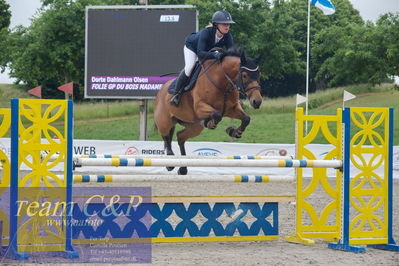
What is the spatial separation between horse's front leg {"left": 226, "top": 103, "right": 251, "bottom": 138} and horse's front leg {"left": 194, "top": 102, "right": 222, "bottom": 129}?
149 mm

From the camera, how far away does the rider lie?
19.9 feet

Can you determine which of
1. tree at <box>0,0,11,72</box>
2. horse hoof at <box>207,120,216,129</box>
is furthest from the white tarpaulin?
tree at <box>0,0,11,72</box>

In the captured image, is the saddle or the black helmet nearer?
the black helmet

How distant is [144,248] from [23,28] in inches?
952

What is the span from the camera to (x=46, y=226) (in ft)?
16.5

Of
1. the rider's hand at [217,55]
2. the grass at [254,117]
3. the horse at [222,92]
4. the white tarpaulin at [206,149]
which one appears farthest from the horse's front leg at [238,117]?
the grass at [254,117]

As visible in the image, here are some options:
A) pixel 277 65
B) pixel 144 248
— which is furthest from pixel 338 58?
pixel 144 248

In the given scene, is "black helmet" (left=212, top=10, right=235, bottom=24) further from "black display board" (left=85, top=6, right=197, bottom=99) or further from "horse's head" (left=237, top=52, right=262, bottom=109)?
"black display board" (left=85, top=6, right=197, bottom=99)

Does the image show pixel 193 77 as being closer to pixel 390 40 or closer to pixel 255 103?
pixel 255 103

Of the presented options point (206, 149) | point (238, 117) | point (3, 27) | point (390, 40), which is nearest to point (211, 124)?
point (238, 117)

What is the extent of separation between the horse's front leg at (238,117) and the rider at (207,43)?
52 centimetres

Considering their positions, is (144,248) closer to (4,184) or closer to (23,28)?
(4,184)

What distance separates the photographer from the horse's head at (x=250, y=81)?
5758 millimetres

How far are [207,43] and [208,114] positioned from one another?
739 millimetres
